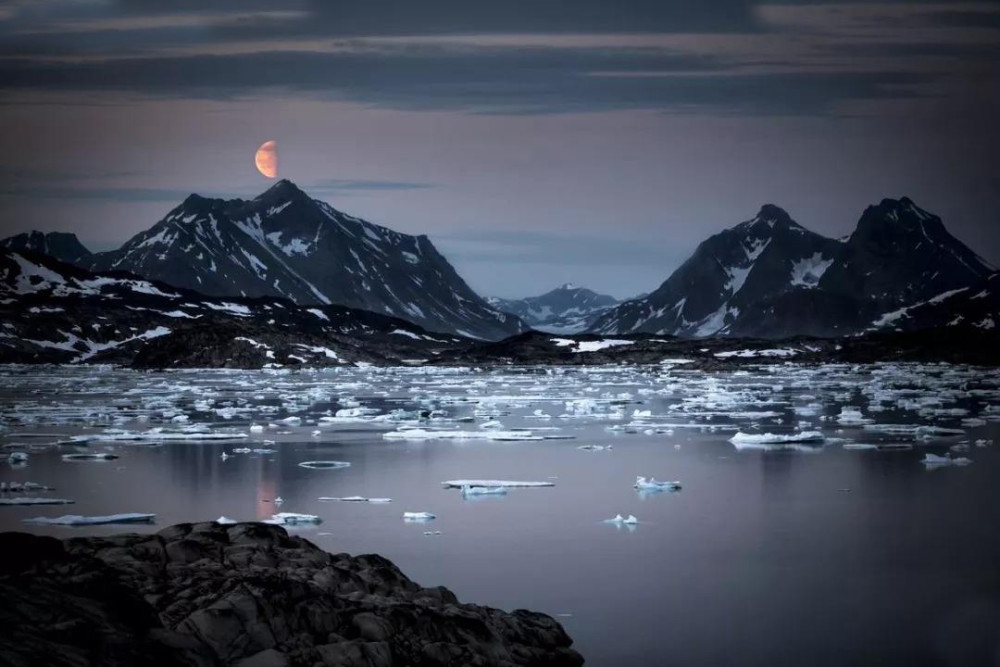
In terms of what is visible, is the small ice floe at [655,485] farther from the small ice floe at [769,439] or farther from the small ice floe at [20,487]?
the small ice floe at [20,487]

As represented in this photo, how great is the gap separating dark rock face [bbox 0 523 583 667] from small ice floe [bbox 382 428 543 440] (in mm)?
24593

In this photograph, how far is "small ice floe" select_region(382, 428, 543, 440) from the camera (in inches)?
1602

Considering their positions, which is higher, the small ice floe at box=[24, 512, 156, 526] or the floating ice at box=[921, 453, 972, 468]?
the floating ice at box=[921, 453, 972, 468]

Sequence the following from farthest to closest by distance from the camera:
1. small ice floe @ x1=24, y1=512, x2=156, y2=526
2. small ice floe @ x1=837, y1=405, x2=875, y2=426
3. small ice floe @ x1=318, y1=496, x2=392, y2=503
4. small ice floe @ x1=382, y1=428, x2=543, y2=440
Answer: small ice floe @ x1=837, y1=405, x2=875, y2=426
small ice floe @ x1=382, y1=428, x2=543, y2=440
small ice floe @ x1=318, y1=496, x2=392, y2=503
small ice floe @ x1=24, y1=512, x2=156, y2=526

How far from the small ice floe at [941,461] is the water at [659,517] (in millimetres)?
717

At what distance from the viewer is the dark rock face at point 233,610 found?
10.3 metres

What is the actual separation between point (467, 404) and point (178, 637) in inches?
2009

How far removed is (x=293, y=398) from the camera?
2648 inches

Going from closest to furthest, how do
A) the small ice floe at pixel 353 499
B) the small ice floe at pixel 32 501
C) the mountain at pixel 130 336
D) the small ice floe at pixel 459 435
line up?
the small ice floe at pixel 32 501 < the small ice floe at pixel 353 499 < the small ice floe at pixel 459 435 < the mountain at pixel 130 336

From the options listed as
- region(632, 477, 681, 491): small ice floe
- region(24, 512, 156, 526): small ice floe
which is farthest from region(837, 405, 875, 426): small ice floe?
region(24, 512, 156, 526): small ice floe

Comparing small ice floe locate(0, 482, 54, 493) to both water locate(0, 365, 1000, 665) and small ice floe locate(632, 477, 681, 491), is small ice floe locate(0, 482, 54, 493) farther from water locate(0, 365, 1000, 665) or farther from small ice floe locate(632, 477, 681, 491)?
small ice floe locate(632, 477, 681, 491)

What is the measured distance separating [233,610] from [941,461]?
2512 cm

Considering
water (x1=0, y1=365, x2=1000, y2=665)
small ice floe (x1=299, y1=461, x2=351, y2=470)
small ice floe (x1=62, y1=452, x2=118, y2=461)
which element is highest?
small ice floe (x1=62, y1=452, x2=118, y2=461)

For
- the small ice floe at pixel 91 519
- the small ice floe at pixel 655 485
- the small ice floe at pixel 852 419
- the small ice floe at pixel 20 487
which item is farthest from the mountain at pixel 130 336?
the small ice floe at pixel 91 519
